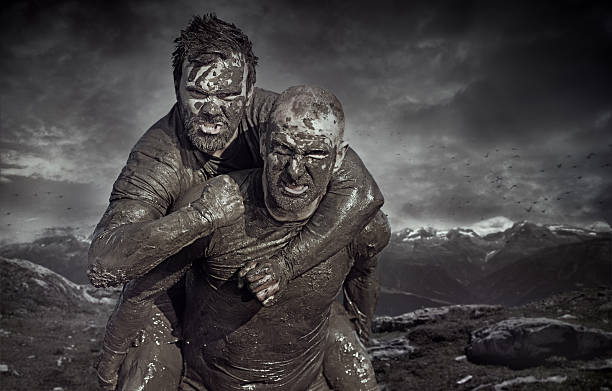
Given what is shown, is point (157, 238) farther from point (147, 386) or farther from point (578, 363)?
point (578, 363)

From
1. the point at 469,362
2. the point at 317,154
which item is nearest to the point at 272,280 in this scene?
the point at 317,154

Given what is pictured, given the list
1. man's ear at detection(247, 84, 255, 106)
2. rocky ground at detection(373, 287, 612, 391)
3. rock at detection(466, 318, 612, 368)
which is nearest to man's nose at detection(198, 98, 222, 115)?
man's ear at detection(247, 84, 255, 106)

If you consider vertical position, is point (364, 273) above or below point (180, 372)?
above

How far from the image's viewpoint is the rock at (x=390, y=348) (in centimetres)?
1520

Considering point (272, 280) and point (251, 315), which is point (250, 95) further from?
point (251, 315)

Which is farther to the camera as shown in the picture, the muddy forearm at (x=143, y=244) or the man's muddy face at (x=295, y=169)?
the man's muddy face at (x=295, y=169)

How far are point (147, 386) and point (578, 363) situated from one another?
11.0 m

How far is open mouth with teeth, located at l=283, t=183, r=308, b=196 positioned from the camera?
2.73m

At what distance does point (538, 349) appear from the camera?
11516 millimetres

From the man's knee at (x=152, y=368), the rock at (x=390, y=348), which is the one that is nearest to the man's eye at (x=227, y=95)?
the man's knee at (x=152, y=368)

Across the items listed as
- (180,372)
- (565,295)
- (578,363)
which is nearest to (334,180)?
(180,372)

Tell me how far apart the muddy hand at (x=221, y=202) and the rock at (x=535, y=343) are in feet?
37.2

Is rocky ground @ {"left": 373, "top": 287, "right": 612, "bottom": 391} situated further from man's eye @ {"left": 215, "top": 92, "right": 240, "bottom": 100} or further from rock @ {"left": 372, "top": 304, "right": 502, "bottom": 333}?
man's eye @ {"left": 215, "top": 92, "right": 240, "bottom": 100}

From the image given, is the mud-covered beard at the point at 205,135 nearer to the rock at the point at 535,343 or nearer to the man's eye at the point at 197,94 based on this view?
the man's eye at the point at 197,94
